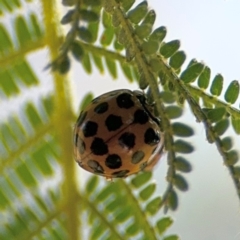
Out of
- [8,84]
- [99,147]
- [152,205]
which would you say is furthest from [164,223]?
[8,84]

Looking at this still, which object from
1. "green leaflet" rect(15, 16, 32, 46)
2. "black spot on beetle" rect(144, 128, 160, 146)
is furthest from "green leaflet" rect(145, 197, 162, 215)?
"green leaflet" rect(15, 16, 32, 46)

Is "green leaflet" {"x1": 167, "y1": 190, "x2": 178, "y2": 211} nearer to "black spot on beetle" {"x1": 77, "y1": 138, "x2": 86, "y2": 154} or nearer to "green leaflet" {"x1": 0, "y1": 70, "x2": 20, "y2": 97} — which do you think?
"black spot on beetle" {"x1": 77, "y1": 138, "x2": 86, "y2": 154}

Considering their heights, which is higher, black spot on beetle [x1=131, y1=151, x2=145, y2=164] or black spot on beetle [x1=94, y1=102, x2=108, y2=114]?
black spot on beetle [x1=94, y1=102, x2=108, y2=114]

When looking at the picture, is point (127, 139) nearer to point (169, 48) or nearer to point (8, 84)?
point (169, 48)

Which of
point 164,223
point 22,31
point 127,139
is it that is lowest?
point 164,223

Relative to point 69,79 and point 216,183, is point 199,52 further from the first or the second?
point 69,79

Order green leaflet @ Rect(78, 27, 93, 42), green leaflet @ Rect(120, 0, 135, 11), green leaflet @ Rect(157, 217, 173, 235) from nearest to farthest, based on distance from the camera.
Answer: green leaflet @ Rect(78, 27, 93, 42)
green leaflet @ Rect(120, 0, 135, 11)
green leaflet @ Rect(157, 217, 173, 235)

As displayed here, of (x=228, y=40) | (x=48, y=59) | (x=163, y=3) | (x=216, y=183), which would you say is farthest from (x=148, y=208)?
(x=216, y=183)

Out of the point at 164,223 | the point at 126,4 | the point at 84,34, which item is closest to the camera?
the point at 84,34

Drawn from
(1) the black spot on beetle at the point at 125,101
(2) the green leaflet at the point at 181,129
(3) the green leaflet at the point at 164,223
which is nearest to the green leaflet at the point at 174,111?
(2) the green leaflet at the point at 181,129
